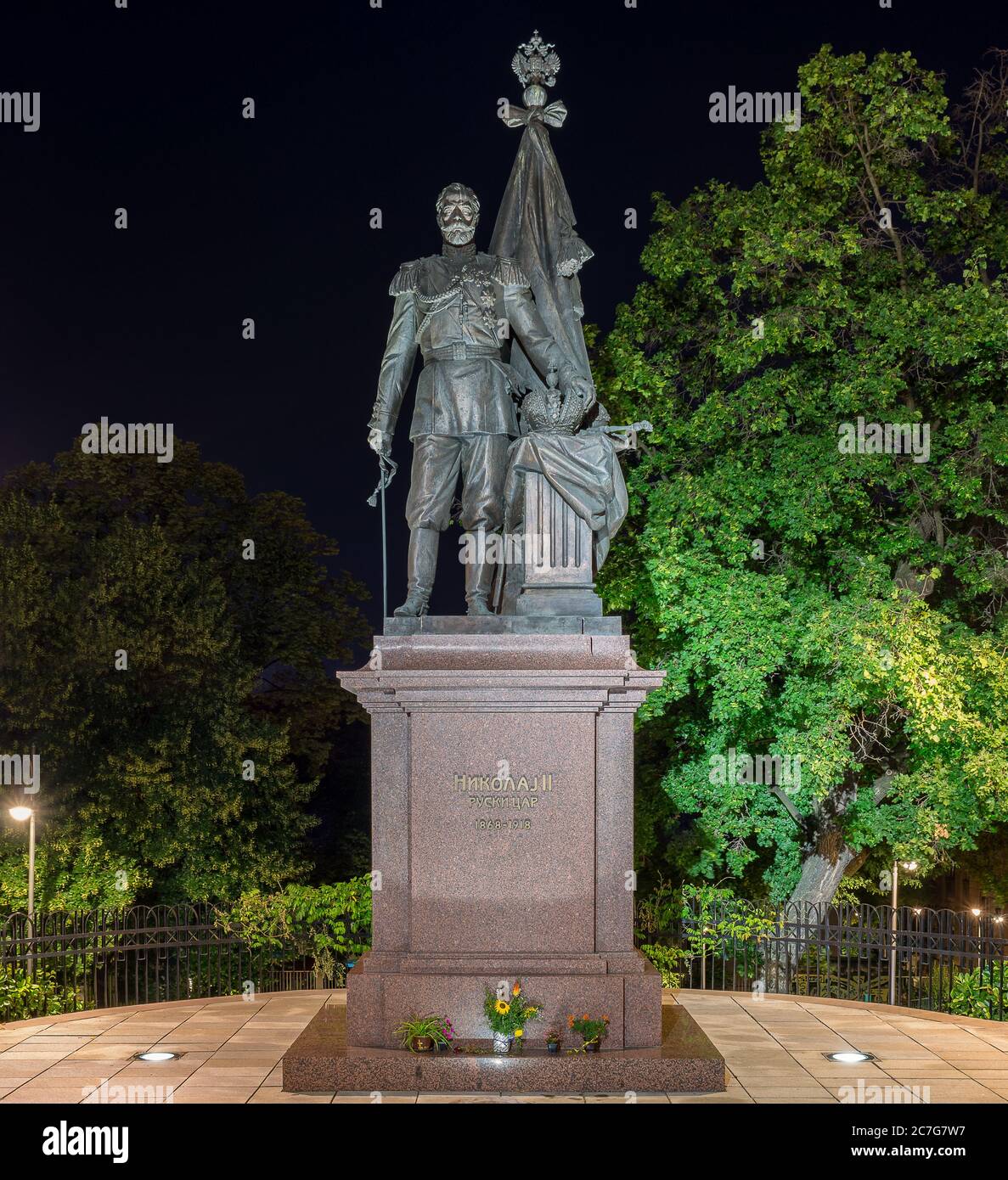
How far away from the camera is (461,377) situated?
10.9 meters

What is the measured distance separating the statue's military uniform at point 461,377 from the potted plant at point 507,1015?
292cm

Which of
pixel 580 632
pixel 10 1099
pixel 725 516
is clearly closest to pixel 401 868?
pixel 580 632

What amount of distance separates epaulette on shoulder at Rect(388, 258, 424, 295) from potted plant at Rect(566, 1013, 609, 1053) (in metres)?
5.33

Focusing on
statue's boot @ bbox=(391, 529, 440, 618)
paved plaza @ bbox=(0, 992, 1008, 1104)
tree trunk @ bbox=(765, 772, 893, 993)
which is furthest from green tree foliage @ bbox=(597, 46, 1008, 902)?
statue's boot @ bbox=(391, 529, 440, 618)

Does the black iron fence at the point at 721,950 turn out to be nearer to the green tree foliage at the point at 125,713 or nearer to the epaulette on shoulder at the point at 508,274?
the green tree foliage at the point at 125,713

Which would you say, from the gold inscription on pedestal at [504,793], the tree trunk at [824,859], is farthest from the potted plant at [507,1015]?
the tree trunk at [824,859]

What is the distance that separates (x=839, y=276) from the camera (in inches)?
748

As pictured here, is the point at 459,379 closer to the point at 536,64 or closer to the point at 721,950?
the point at 536,64

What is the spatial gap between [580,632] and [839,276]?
10.4 meters

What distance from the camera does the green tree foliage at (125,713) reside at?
2202 cm

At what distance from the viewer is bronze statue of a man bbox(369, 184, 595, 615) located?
10.9 meters

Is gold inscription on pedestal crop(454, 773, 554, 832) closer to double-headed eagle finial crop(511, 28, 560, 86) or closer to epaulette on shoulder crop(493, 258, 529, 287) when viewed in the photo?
epaulette on shoulder crop(493, 258, 529, 287)

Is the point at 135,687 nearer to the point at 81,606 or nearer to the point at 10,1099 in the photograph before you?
the point at 81,606

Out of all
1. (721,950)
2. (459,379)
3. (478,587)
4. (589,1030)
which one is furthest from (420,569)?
(721,950)
